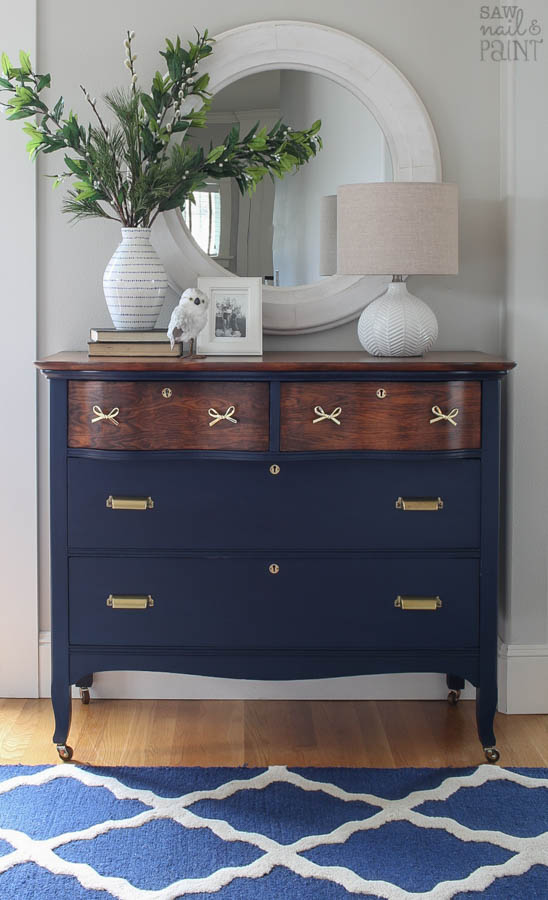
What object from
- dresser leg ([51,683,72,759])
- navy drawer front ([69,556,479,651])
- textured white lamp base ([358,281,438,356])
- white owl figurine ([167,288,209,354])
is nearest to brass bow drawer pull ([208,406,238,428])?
white owl figurine ([167,288,209,354])

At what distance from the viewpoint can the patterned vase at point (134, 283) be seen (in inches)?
103

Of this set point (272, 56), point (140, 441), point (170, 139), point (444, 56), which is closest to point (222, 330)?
point (140, 441)

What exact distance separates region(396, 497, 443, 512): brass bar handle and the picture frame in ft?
1.81

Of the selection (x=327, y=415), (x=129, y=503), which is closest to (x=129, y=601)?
(x=129, y=503)

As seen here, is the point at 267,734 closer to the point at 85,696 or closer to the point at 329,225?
the point at 85,696

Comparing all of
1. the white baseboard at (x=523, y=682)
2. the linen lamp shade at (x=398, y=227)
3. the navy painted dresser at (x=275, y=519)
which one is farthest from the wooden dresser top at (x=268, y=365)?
the white baseboard at (x=523, y=682)

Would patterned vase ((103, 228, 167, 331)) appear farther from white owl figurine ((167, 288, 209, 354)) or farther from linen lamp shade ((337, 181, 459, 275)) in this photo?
linen lamp shade ((337, 181, 459, 275))

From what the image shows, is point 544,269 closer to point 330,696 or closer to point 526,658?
point 526,658

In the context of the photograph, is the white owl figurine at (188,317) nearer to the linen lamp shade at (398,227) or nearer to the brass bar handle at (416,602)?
the linen lamp shade at (398,227)

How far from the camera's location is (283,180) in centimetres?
281

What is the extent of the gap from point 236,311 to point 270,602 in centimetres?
77

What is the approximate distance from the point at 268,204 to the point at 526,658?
1508mm

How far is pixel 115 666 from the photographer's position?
2.49m

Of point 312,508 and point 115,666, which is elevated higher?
point 312,508
